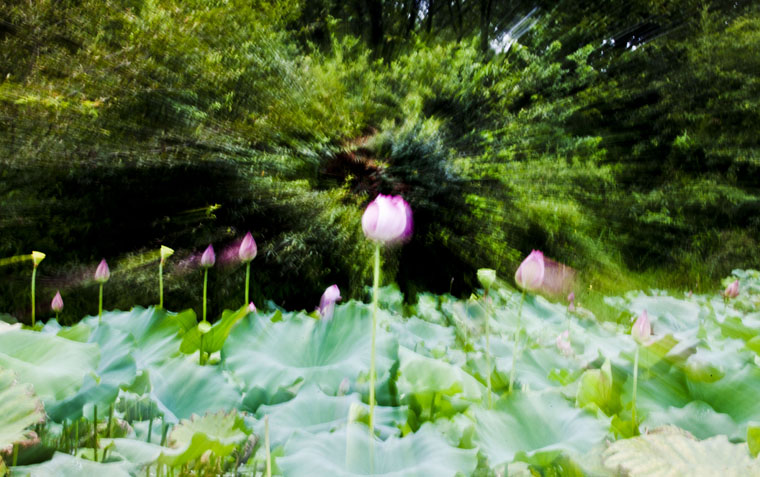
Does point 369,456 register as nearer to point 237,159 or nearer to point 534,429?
point 534,429

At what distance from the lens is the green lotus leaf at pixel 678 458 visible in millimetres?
368

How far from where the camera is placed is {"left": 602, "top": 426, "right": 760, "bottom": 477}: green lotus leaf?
1.21 ft

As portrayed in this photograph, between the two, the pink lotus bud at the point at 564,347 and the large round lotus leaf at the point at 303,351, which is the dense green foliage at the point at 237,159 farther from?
the large round lotus leaf at the point at 303,351

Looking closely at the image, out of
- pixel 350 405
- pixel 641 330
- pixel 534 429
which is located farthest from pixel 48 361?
pixel 641 330

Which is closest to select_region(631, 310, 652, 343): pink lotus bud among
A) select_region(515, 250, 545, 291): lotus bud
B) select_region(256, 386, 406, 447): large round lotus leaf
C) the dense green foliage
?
select_region(515, 250, 545, 291): lotus bud

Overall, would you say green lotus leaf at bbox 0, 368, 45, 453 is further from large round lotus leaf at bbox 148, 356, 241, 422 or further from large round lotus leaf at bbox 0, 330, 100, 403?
large round lotus leaf at bbox 148, 356, 241, 422

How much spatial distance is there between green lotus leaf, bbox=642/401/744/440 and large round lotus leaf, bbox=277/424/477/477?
0.75 feet

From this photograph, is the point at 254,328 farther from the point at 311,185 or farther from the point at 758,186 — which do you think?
the point at 758,186

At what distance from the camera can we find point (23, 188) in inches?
103

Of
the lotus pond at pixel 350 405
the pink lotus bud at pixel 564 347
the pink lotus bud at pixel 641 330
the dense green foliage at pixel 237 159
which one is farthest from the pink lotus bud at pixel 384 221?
the dense green foliage at pixel 237 159

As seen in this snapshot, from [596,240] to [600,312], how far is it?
3733 mm

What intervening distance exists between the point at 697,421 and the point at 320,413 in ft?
1.28

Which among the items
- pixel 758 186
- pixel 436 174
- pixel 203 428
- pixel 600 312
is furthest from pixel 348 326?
pixel 758 186

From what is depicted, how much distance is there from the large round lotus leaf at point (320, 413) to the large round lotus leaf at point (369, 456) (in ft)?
0.15
